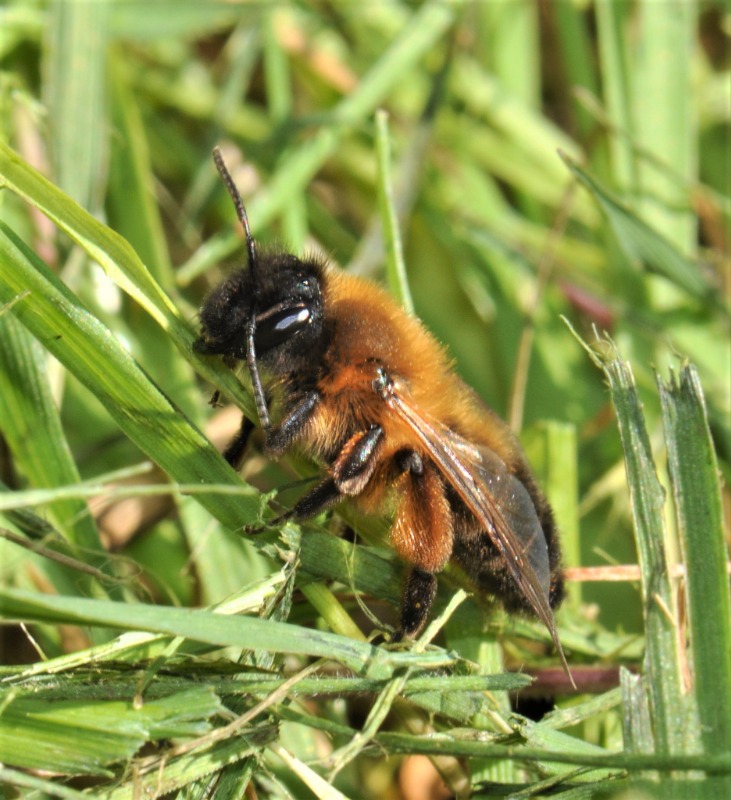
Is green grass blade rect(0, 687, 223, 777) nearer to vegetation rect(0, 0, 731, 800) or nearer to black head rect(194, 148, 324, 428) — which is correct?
vegetation rect(0, 0, 731, 800)

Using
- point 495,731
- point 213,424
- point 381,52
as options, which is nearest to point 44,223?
point 213,424

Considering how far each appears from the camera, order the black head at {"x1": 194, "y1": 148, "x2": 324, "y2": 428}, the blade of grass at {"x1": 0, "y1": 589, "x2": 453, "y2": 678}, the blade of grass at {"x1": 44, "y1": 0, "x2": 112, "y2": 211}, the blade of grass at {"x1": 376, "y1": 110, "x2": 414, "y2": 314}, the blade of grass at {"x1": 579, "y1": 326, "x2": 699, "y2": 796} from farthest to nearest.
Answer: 1. the blade of grass at {"x1": 44, "y1": 0, "x2": 112, "y2": 211}
2. the blade of grass at {"x1": 376, "y1": 110, "x2": 414, "y2": 314}
3. the black head at {"x1": 194, "y1": 148, "x2": 324, "y2": 428}
4. the blade of grass at {"x1": 579, "y1": 326, "x2": 699, "y2": 796}
5. the blade of grass at {"x1": 0, "y1": 589, "x2": 453, "y2": 678}

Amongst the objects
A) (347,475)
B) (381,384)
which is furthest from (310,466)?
(381,384)

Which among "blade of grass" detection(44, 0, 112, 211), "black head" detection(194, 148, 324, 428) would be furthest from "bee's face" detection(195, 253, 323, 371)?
"blade of grass" detection(44, 0, 112, 211)

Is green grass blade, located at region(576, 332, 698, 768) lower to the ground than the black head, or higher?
lower

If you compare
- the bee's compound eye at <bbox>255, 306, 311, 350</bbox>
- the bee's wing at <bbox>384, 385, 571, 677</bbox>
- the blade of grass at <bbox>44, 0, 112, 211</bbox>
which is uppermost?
the blade of grass at <bbox>44, 0, 112, 211</bbox>

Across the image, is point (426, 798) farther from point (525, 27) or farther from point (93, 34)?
point (525, 27)

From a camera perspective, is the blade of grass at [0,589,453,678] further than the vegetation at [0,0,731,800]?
No
